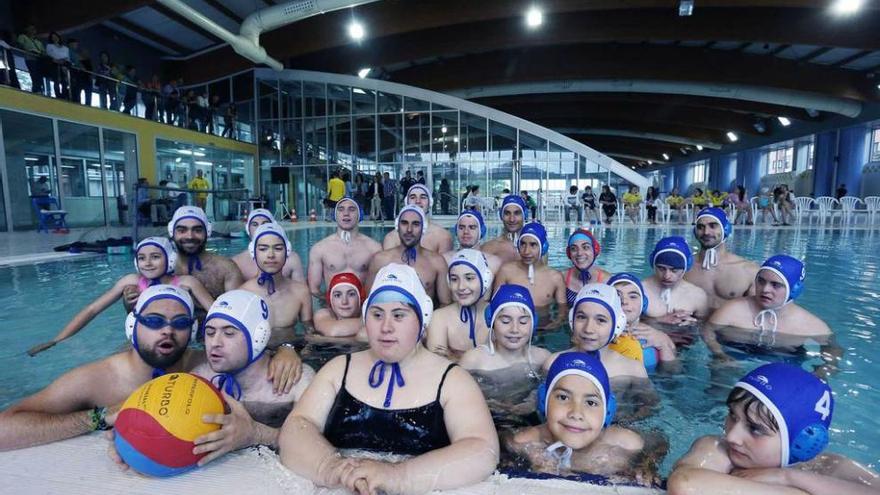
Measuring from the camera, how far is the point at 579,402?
7.23ft

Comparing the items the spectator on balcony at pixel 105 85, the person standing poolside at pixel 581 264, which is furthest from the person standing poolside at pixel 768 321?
the spectator on balcony at pixel 105 85

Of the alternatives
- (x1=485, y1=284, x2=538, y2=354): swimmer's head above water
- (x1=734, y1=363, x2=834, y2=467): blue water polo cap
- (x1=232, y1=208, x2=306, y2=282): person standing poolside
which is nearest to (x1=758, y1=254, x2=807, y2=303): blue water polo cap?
(x1=485, y1=284, x2=538, y2=354): swimmer's head above water

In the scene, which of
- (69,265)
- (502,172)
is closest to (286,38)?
(502,172)

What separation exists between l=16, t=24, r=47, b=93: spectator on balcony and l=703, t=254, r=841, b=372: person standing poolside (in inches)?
682

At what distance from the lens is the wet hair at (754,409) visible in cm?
179

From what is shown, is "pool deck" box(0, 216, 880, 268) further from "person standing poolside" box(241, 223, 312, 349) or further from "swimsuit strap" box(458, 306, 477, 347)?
"swimsuit strap" box(458, 306, 477, 347)

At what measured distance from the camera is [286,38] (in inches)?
780

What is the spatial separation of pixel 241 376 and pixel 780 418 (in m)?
2.62

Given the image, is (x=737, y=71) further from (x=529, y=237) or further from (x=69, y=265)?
(x=69, y=265)

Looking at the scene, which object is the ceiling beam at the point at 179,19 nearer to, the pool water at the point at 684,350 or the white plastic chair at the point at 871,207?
the pool water at the point at 684,350

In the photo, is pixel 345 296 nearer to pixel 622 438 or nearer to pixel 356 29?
pixel 622 438

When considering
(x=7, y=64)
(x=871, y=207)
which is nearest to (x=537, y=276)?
(x=7, y=64)

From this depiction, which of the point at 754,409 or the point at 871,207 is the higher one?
the point at 871,207

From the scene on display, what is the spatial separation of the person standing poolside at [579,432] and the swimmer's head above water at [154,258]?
323 centimetres
